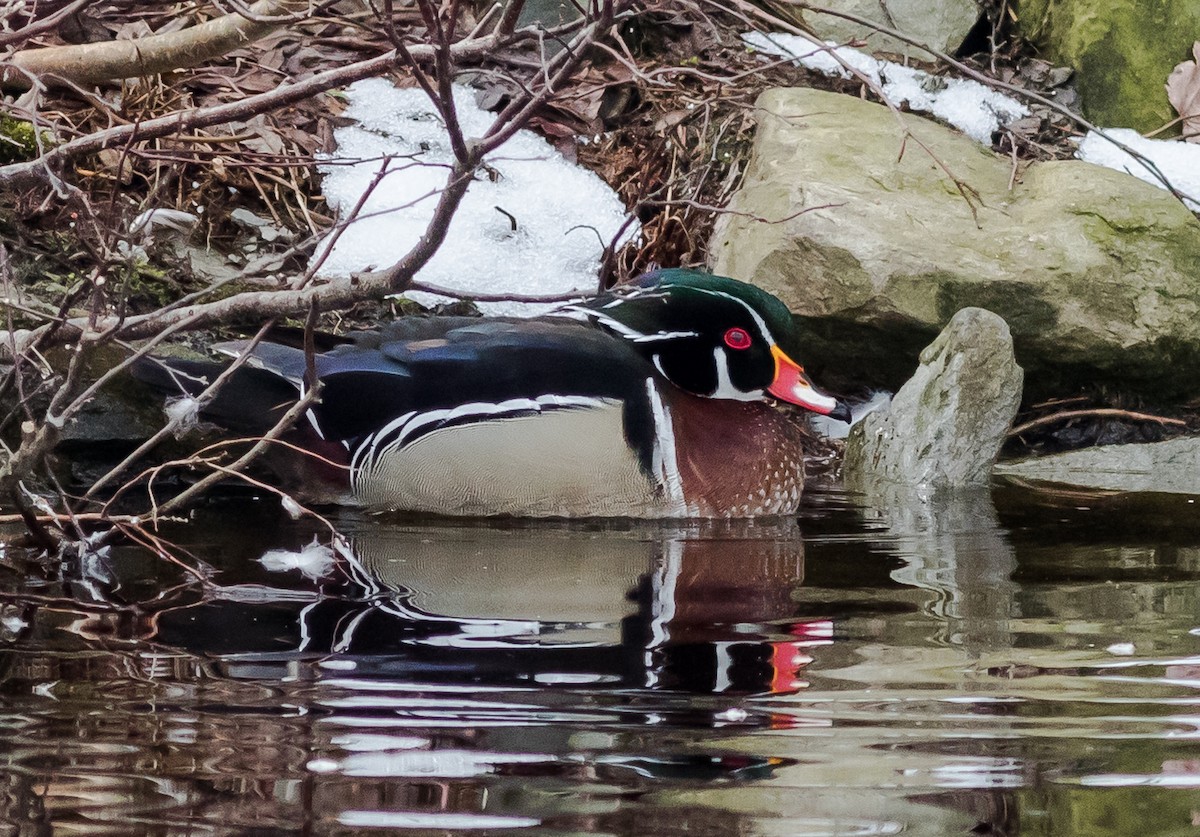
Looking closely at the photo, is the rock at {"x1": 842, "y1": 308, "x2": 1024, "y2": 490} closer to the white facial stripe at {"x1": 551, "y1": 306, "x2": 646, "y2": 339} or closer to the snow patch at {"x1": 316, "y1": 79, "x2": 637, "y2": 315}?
the white facial stripe at {"x1": 551, "y1": 306, "x2": 646, "y2": 339}

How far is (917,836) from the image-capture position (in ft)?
5.17

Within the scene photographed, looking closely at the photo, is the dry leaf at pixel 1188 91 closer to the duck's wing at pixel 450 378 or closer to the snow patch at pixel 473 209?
the snow patch at pixel 473 209

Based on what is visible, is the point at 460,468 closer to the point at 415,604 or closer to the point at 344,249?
the point at 415,604

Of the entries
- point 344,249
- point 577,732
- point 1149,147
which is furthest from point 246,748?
point 1149,147

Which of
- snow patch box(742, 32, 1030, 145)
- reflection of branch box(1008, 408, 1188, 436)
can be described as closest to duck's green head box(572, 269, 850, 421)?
reflection of branch box(1008, 408, 1188, 436)

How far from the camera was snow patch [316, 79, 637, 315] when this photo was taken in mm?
5344

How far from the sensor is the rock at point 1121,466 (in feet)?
15.1

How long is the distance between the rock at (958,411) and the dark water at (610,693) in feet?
3.81

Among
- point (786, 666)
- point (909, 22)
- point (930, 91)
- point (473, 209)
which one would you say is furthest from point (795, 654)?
point (909, 22)

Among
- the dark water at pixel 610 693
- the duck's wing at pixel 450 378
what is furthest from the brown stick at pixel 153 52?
the dark water at pixel 610 693

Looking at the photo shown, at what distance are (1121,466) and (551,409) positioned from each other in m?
2.15

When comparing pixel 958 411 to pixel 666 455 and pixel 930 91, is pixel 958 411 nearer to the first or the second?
pixel 666 455

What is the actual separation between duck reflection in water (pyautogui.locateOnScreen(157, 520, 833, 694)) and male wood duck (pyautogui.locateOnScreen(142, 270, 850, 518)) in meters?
0.37

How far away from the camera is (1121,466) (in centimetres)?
478
